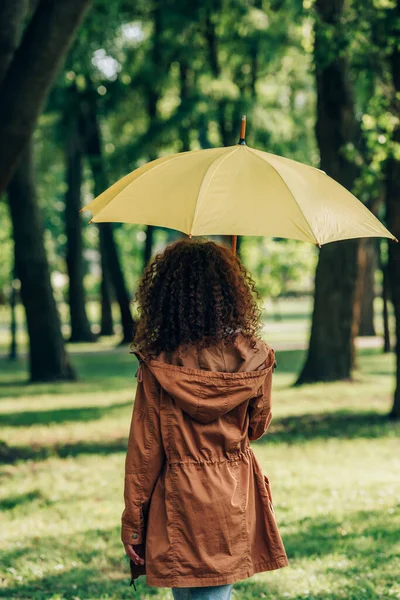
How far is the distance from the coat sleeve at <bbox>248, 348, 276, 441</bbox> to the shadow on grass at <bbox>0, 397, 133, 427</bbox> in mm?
9520

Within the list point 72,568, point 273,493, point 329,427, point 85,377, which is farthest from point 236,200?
point 85,377

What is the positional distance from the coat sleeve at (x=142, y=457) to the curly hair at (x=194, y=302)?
159mm

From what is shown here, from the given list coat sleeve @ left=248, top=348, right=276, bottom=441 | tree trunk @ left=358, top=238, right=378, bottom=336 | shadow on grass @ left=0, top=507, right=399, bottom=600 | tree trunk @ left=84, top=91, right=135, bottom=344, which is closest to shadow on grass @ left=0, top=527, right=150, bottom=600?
shadow on grass @ left=0, top=507, right=399, bottom=600

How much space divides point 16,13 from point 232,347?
23.9 ft

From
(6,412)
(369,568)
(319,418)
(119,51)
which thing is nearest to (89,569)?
(369,568)

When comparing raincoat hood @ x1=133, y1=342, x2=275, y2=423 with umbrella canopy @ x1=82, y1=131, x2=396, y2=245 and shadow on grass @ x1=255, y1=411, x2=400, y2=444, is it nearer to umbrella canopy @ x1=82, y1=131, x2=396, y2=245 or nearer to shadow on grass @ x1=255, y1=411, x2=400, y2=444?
umbrella canopy @ x1=82, y1=131, x2=396, y2=245

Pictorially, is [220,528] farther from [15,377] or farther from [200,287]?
[15,377]

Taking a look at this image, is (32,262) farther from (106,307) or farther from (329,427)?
(106,307)

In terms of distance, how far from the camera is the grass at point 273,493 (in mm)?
5582

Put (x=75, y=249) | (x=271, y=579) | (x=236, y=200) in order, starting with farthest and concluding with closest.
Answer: (x=75, y=249), (x=271, y=579), (x=236, y=200)

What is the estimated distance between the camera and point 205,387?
3.36 m

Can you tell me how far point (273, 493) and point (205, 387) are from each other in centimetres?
499

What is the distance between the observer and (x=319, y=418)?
1274 cm

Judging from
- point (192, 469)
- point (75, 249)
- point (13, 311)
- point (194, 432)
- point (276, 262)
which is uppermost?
point (75, 249)
